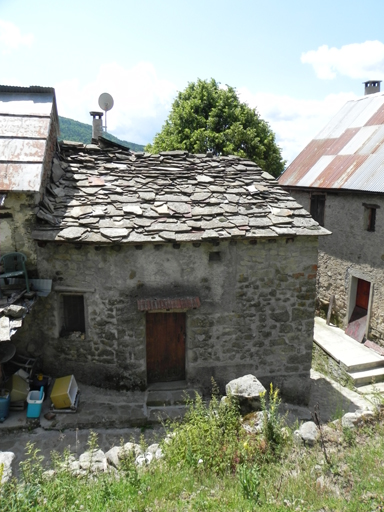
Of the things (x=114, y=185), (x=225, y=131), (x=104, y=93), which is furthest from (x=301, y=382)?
(x=225, y=131)

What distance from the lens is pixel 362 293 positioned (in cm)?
1204

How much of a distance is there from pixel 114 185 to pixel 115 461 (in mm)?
5526

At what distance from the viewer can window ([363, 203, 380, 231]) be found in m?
11.3

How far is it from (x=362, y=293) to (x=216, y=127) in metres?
13.6

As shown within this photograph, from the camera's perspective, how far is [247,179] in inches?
367

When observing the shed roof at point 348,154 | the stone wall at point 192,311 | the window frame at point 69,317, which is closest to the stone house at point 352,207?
the shed roof at point 348,154

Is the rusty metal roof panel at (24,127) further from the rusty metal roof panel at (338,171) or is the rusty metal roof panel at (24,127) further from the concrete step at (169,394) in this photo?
the rusty metal roof panel at (338,171)

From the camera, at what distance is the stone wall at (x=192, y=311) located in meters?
7.51

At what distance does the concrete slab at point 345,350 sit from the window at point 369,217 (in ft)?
11.3

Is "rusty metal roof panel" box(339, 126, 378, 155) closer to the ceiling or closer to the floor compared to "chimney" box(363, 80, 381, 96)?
closer to the floor

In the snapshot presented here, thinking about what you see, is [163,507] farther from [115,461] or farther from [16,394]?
[16,394]

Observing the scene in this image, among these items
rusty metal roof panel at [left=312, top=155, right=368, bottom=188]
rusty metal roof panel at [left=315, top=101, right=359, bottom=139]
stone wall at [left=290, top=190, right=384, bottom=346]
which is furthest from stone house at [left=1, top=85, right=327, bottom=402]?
rusty metal roof panel at [left=315, top=101, right=359, bottom=139]

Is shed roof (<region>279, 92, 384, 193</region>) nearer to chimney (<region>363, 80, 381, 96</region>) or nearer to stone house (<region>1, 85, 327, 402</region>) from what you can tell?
chimney (<region>363, 80, 381, 96</region>)

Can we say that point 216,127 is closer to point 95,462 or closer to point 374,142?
point 374,142
